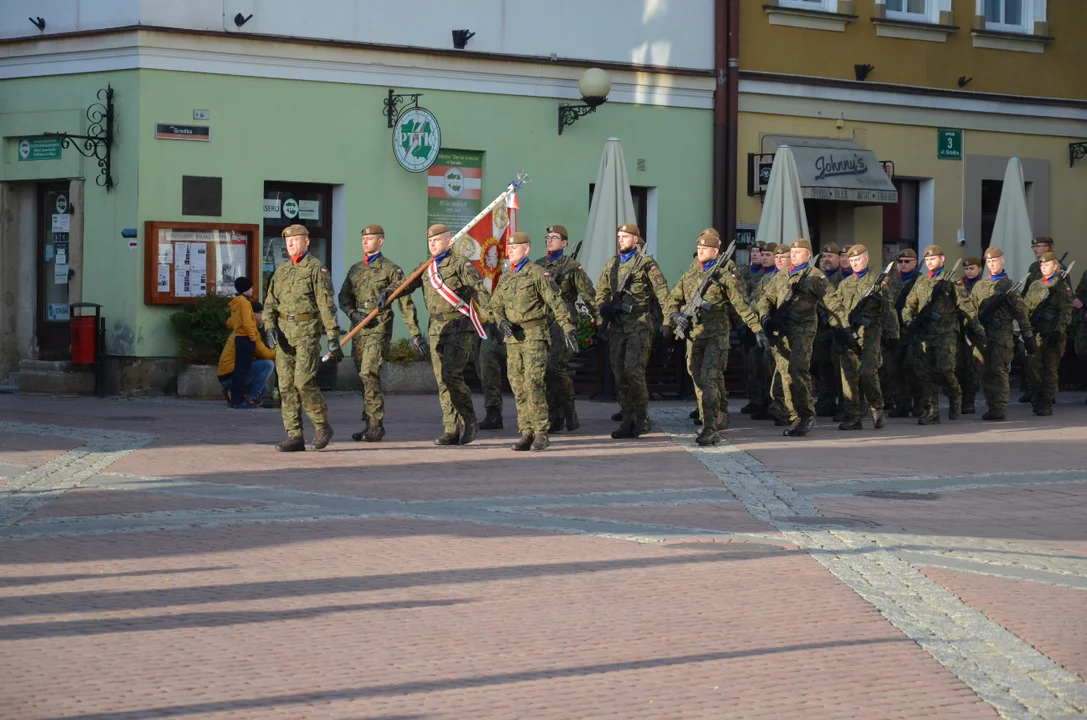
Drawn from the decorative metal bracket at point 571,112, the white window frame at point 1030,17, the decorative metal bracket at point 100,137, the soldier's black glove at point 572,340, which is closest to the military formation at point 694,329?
the soldier's black glove at point 572,340

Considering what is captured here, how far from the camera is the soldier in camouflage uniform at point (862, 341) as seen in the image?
16750mm

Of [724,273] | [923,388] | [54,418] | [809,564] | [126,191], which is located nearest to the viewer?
[809,564]

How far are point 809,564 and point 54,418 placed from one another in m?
10.0

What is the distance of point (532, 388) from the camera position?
45.8ft

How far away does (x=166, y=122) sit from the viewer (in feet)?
63.0

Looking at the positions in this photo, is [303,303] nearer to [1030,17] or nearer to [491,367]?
[491,367]

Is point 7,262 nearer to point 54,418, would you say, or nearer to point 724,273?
point 54,418

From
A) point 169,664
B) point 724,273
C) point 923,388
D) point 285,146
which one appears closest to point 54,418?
point 285,146

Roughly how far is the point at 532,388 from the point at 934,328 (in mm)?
5948

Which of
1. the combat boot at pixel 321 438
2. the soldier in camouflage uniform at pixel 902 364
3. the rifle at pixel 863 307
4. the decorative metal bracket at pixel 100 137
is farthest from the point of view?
the decorative metal bracket at pixel 100 137

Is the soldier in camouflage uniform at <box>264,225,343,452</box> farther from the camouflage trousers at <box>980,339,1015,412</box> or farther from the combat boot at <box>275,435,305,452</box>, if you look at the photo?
the camouflage trousers at <box>980,339,1015,412</box>

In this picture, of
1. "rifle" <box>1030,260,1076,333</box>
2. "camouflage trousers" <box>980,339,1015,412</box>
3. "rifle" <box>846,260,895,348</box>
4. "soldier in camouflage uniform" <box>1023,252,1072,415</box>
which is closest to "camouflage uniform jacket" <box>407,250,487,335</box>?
"rifle" <box>846,260,895,348</box>

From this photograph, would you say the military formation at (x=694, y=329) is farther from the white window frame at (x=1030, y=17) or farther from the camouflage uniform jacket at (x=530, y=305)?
the white window frame at (x=1030, y=17)

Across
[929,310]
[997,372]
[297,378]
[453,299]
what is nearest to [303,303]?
[297,378]
